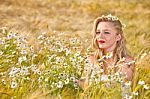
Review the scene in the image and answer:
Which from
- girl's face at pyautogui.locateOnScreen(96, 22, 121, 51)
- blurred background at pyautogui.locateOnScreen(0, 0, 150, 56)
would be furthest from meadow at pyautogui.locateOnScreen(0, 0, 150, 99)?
girl's face at pyautogui.locateOnScreen(96, 22, 121, 51)

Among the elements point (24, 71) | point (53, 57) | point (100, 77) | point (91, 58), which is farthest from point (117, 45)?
point (24, 71)

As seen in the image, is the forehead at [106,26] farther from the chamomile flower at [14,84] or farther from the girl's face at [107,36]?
the chamomile flower at [14,84]

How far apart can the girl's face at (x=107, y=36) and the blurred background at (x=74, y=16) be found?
0.18 meters

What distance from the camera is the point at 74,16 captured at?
4.25m

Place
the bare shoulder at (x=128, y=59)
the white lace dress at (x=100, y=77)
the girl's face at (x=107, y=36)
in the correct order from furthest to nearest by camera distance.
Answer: the girl's face at (x=107, y=36), the bare shoulder at (x=128, y=59), the white lace dress at (x=100, y=77)

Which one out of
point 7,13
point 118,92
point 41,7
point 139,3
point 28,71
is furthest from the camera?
point 139,3

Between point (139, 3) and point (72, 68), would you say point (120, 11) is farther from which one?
point (72, 68)

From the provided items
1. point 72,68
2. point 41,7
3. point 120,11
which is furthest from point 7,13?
point 72,68

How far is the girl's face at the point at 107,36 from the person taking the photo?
9.24 feet

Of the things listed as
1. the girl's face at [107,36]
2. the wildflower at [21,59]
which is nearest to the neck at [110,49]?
the girl's face at [107,36]

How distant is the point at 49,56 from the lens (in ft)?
9.16

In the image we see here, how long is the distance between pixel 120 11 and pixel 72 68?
2.20 meters

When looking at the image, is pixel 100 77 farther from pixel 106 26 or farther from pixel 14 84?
pixel 106 26

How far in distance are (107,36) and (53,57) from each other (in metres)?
0.31
